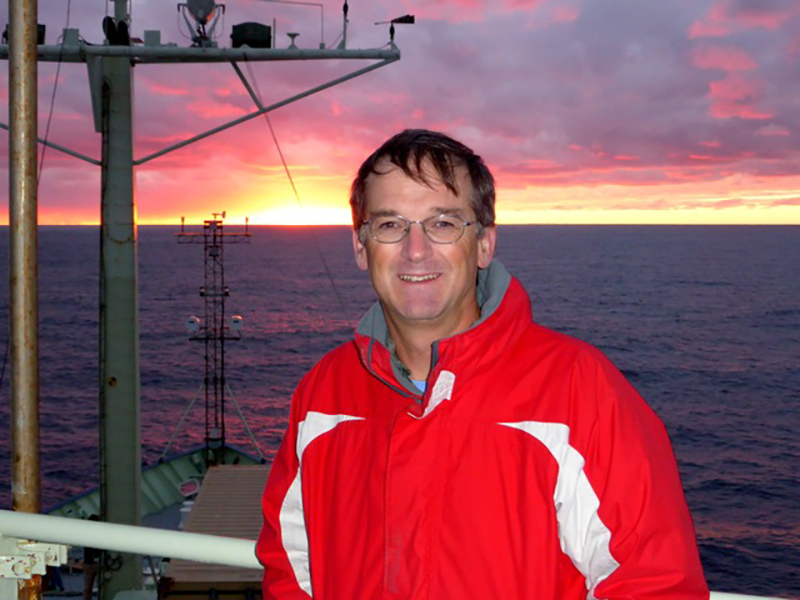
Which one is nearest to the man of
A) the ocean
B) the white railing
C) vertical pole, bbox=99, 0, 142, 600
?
the white railing

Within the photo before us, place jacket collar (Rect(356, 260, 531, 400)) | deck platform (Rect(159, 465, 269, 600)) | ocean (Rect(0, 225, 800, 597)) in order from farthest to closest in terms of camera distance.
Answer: ocean (Rect(0, 225, 800, 597))
deck platform (Rect(159, 465, 269, 600))
jacket collar (Rect(356, 260, 531, 400))

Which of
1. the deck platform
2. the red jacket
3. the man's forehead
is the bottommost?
the deck platform

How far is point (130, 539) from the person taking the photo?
8.06 feet

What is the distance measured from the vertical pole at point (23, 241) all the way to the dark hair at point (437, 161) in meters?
1.18

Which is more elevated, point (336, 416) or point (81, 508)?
point (336, 416)

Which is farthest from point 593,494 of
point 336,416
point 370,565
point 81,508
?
point 81,508

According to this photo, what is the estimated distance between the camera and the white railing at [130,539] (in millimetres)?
2428

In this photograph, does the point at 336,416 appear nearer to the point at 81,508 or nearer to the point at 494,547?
the point at 494,547

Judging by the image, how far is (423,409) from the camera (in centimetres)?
216

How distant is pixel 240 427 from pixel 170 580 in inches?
1419

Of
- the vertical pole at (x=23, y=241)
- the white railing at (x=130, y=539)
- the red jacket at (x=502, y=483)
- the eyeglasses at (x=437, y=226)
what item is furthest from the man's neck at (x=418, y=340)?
the vertical pole at (x=23, y=241)

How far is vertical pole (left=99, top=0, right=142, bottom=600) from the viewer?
9.57 m

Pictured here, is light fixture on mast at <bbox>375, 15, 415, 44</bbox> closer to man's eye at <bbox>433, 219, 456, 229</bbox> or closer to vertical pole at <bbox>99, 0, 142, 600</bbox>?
vertical pole at <bbox>99, 0, 142, 600</bbox>

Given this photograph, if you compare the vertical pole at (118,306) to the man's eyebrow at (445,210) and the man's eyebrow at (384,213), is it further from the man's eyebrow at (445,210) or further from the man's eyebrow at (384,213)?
the man's eyebrow at (445,210)
